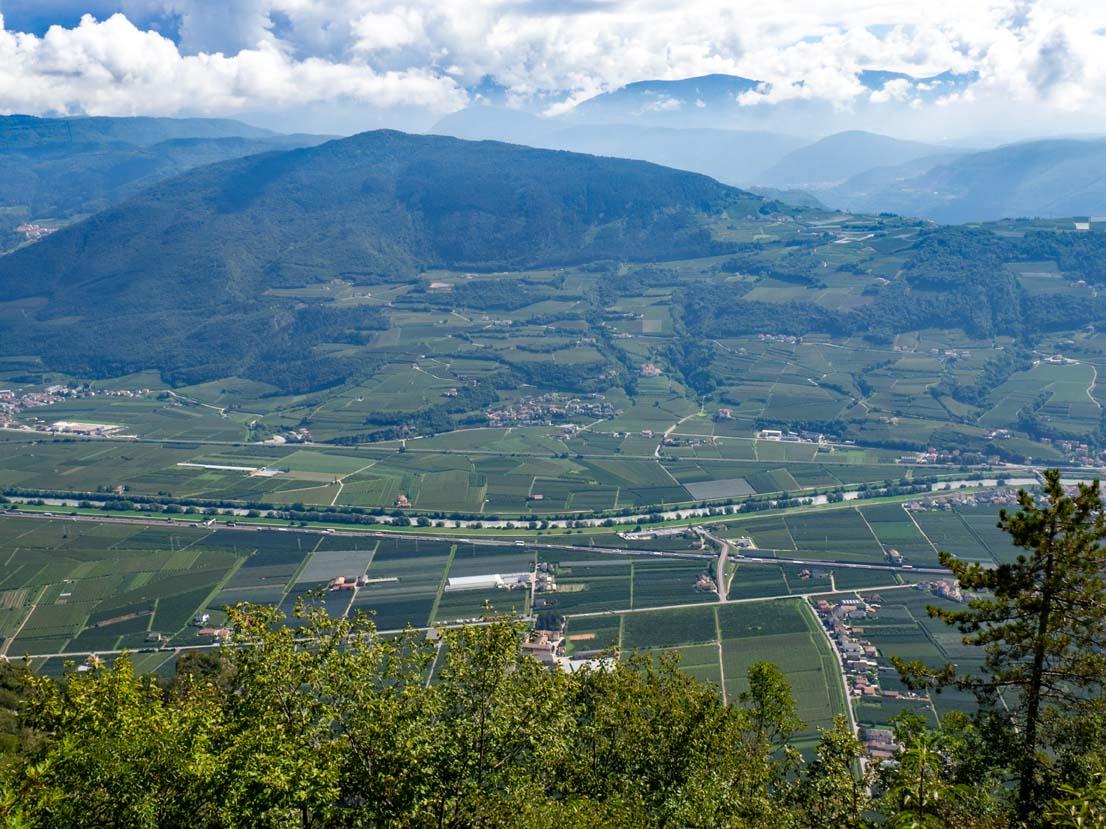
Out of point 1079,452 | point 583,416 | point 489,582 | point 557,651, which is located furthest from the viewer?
point 583,416

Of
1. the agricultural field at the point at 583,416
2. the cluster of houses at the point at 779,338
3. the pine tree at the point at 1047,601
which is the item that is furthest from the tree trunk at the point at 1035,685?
the cluster of houses at the point at 779,338

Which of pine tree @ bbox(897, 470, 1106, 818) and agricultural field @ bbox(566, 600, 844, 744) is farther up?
pine tree @ bbox(897, 470, 1106, 818)

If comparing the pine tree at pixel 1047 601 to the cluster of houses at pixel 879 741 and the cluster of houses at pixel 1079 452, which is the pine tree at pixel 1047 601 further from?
the cluster of houses at pixel 1079 452

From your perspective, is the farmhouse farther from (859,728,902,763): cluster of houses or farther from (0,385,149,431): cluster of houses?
(0,385,149,431): cluster of houses

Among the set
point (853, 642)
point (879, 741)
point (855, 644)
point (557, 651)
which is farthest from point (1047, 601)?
point (853, 642)

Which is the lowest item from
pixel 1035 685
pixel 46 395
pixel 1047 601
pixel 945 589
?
pixel 46 395

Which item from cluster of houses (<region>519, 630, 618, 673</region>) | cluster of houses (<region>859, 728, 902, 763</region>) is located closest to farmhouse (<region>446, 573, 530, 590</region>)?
cluster of houses (<region>519, 630, 618, 673</region>)

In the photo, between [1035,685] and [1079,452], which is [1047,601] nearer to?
[1035,685]
